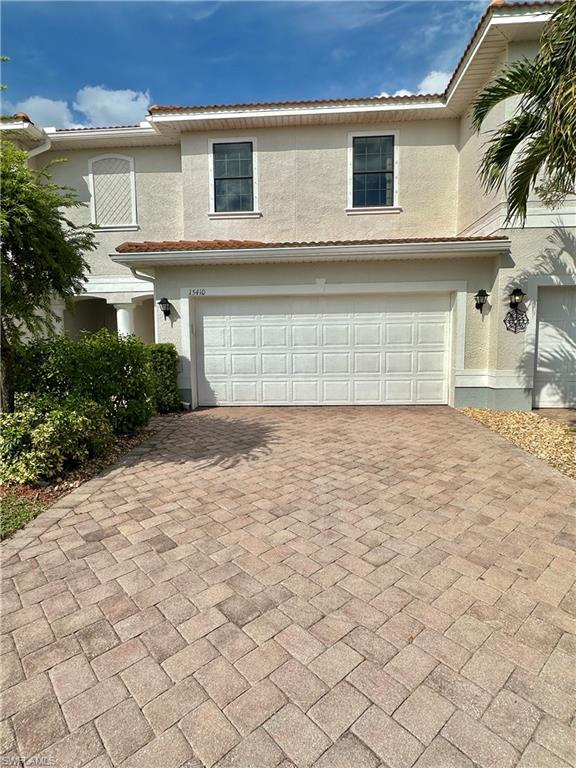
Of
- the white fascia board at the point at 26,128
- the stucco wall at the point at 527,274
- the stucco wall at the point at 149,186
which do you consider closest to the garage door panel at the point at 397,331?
the stucco wall at the point at 527,274

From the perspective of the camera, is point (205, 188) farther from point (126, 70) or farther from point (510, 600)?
point (510, 600)

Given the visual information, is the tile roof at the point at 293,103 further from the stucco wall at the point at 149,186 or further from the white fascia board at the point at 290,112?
the stucco wall at the point at 149,186

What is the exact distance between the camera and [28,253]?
453 cm

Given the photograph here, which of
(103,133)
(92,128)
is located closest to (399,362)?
(103,133)

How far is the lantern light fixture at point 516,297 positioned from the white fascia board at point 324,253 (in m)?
0.82

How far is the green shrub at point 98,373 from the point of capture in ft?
17.8

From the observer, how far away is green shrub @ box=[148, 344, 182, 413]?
8156 millimetres

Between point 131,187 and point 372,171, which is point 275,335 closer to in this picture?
point 372,171

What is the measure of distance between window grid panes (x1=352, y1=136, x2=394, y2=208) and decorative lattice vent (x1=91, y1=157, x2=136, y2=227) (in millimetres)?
6337

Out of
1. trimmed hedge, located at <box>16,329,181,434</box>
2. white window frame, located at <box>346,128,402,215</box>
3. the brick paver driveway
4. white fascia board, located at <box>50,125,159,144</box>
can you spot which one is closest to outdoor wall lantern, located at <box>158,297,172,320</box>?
trimmed hedge, located at <box>16,329,181,434</box>

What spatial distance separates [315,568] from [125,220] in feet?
38.2

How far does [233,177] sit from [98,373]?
23.9 ft

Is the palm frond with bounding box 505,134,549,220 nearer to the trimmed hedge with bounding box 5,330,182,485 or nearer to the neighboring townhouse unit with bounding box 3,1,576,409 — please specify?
the neighboring townhouse unit with bounding box 3,1,576,409

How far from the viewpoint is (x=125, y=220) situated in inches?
454
